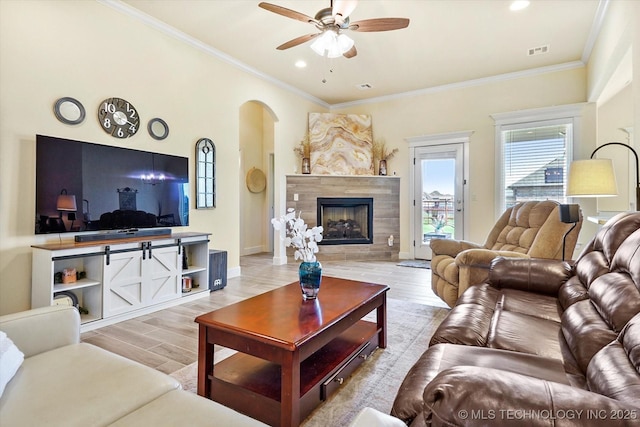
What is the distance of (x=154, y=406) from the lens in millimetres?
1012

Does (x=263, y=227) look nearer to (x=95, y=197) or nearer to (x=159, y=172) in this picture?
(x=159, y=172)

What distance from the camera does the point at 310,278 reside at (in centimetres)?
202

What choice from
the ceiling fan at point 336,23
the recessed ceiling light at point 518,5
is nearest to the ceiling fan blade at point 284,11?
the ceiling fan at point 336,23

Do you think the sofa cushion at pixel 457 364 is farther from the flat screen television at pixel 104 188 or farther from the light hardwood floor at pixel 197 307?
the flat screen television at pixel 104 188

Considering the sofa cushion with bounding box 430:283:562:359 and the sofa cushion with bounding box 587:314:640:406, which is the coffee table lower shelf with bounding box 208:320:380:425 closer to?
the sofa cushion with bounding box 430:283:562:359

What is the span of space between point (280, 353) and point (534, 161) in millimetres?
5158

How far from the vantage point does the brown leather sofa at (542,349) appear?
0.68 m

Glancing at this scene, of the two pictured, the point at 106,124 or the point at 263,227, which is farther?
the point at 263,227

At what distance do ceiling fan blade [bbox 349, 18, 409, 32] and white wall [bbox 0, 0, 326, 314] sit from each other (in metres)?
2.22

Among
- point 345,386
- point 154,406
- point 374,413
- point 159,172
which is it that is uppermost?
point 159,172

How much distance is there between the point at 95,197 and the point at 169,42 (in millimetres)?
2049

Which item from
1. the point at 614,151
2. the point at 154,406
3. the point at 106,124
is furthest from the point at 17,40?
the point at 614,151

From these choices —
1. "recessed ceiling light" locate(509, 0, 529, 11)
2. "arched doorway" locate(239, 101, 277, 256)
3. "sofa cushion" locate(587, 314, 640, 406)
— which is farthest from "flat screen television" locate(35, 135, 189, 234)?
"recessed ceiling light" locate(509, 0, 529, 11)

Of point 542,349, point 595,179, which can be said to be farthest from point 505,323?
point 595,179
